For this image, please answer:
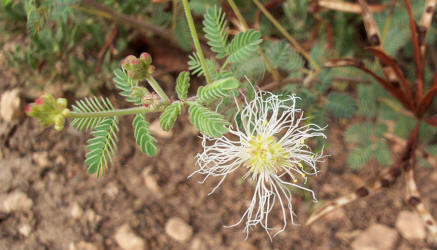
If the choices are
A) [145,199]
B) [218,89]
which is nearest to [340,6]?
[218,89]

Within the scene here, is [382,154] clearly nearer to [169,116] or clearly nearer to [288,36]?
[288,36]

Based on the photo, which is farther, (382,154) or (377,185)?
(382,154)

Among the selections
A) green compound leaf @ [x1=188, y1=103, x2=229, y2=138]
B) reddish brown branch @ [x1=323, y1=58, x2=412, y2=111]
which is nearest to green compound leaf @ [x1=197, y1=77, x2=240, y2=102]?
green compound leaf @ [x1=188, y1=103, x2=229, y2=138]

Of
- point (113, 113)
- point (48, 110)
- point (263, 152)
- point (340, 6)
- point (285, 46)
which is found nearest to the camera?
point (48, 110)

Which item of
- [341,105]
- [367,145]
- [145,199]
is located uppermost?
[341,105]

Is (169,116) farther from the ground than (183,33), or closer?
farther from the ground

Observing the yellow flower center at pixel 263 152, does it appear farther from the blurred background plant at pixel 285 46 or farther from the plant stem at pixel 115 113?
the blurred background plant at pixel 285 46

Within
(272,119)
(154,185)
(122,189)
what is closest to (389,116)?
(272,119)

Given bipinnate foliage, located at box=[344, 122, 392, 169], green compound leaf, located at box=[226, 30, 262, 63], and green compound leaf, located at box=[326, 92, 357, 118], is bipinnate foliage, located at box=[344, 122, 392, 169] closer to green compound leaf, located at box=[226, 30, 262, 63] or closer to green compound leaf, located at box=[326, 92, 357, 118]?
green compound leaf, located at box=[326, 92, 357, 118]
